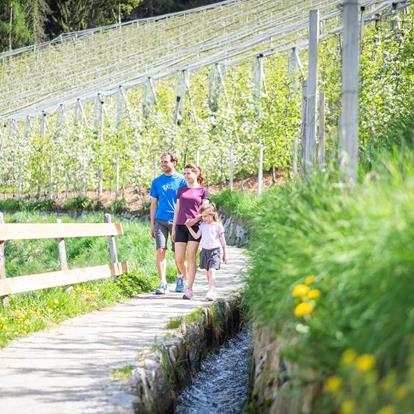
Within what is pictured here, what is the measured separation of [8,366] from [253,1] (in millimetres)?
55548

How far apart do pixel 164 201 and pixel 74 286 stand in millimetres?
1506

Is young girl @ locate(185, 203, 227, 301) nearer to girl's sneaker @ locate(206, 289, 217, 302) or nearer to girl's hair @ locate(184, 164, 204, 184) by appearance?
girl's sneaker @ locate(206, 289, 217, 302)

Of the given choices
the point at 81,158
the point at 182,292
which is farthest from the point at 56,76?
the point at 182,292

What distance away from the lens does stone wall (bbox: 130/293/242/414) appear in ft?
17.2

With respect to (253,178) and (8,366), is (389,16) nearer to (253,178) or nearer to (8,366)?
(253,178)

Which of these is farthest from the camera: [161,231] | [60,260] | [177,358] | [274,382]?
[161,231]

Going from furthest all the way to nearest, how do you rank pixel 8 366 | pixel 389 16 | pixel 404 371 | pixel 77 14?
pixel 77 14
pixel 389 16
pixel 8 366
pixel 404 371

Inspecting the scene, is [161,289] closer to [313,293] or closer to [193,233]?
[193,233]

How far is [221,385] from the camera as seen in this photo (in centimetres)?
682

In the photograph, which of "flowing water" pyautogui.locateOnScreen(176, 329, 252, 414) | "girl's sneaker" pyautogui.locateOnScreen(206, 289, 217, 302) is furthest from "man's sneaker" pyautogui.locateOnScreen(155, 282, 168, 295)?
"flowing water" pyautogui.locateOnScreen(176, 329, 252, 414)

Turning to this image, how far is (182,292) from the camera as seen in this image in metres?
10.2

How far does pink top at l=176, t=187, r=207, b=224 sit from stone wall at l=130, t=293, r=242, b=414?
111cm

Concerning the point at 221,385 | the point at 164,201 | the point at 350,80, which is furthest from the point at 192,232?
the point at 350,80

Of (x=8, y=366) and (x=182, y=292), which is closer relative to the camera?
(x=8, y=366)
